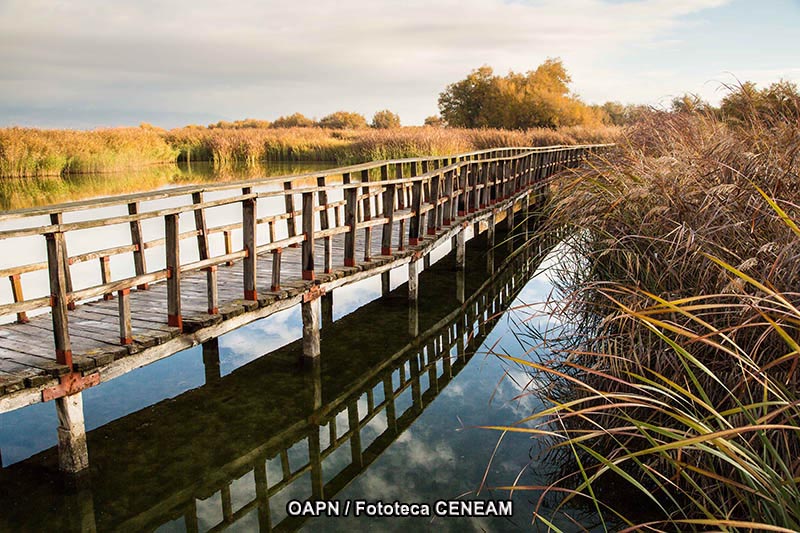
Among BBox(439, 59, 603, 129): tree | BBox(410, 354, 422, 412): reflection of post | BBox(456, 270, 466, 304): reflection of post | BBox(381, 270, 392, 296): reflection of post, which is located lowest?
BBox(410, 354, 422, 412): reflection of post

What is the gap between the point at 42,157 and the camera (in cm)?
2295

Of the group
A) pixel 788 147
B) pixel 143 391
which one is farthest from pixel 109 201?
pixel 788 147

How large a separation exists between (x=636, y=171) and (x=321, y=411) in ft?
11.8

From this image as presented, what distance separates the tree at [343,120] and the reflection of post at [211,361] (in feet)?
238

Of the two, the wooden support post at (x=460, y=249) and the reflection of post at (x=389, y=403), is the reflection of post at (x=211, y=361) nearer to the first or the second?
the reflection of post at (x=389, y=403)

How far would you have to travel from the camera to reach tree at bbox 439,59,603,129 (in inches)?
1731

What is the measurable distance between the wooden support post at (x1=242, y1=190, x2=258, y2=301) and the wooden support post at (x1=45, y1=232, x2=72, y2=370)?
5.61 feet

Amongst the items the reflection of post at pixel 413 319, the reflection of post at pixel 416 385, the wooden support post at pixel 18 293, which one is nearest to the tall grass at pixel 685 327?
the reflection of post at pixel 416 385

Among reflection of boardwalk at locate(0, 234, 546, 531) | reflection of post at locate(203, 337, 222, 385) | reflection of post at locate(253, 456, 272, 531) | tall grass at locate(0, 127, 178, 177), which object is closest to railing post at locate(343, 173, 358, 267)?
reflection of boardwalk at locate(0, 234, 546, 531)

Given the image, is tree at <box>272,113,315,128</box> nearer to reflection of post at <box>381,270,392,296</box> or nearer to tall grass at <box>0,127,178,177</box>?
tall grass at <box>0,127,178,177</box>

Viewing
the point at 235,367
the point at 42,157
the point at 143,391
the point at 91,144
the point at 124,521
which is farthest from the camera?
the point at 91,144

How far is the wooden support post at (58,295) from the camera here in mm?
4160

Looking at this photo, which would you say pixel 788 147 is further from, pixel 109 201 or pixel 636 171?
pixel 109 201

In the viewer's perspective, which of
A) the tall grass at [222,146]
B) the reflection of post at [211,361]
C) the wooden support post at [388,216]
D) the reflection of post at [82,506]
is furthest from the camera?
the tall grass at [222,146]
